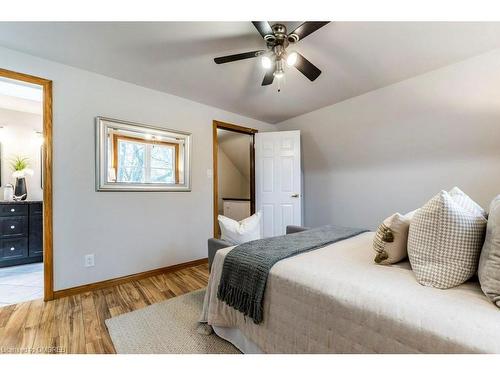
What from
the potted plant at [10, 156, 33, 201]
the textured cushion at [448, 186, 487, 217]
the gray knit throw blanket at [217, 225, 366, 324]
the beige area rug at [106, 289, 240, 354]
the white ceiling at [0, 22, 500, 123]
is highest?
the white ceiling at [0, 22, 500, 123]

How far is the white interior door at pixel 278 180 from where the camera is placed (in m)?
3.50

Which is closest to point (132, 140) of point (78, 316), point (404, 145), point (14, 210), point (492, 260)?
point (78, 316)

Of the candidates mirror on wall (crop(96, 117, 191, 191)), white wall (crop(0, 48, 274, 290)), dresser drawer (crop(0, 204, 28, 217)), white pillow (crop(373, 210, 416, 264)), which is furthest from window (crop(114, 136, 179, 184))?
white pillow (crop(373, 210, 416, 264))

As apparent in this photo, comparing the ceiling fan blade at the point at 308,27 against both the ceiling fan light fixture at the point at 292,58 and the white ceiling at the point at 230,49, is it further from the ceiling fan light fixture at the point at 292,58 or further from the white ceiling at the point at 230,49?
the white ceiling at the point at 230,49

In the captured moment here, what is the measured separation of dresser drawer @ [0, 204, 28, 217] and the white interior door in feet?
10.7

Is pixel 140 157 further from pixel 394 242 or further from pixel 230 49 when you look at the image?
pixel 394 242

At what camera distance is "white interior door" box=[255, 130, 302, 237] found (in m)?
3.50

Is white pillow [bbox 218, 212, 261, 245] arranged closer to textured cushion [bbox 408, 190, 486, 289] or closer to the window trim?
textured cushion [bbox 408, 190, 486, 289]

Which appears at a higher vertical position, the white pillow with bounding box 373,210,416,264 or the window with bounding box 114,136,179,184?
the window with bounding box 114,136,179,184

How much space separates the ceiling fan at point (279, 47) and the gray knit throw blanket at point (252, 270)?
1332 millimetres

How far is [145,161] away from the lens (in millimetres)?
2672

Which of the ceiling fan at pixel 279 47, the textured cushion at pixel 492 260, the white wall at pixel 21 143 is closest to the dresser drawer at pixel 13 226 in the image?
the white wall at pixel 21 143
